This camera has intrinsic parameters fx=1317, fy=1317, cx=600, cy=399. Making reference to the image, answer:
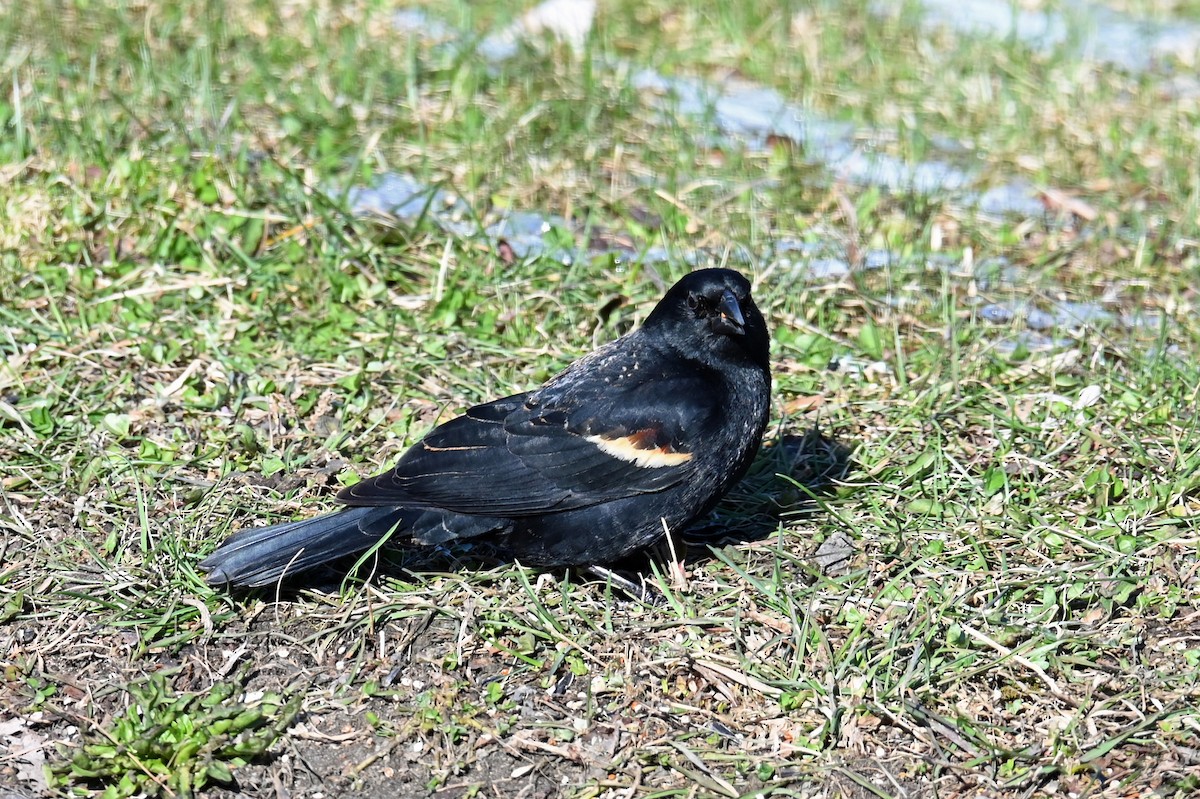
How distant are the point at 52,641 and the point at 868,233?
4130 mm

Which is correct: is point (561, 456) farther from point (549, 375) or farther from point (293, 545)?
point (549, 375)

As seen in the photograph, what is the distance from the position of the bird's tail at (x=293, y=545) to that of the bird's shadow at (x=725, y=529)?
0.25ft

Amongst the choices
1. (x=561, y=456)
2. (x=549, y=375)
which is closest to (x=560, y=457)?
(x=561, y=456)

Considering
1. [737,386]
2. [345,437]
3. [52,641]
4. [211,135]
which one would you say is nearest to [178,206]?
[211,135]

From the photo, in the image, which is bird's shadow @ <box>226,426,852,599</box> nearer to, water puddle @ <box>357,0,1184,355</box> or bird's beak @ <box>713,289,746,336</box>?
bird's beak @ <box>713,289,746,336</box>

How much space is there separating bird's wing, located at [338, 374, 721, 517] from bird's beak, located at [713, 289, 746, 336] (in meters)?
0.21

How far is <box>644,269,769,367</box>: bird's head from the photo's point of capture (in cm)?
436

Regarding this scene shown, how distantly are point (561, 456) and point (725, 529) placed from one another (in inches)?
30.8

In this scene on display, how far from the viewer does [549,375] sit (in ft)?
17.6

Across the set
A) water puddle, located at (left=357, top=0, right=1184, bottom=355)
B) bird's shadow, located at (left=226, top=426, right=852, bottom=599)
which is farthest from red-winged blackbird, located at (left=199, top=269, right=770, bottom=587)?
water puddle, located at (left=357, top=0, right=1184, bottom=355)

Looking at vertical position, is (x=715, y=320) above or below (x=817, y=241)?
above

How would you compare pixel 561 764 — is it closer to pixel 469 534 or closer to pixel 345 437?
pixel 469 534

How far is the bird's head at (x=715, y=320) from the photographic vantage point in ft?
14.3

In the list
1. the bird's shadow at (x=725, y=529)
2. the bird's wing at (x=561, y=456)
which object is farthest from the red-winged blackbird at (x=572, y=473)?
the bird's shadow at (x=725, y=529)
